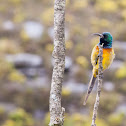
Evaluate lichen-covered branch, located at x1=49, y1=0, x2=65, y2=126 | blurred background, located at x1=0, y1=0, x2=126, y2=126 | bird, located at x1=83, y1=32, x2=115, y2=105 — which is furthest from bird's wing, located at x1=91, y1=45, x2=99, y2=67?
blurred background, located at x1=0, y1=0, x2=126, y2=126

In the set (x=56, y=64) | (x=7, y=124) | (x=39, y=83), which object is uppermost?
(x=39, y=83)

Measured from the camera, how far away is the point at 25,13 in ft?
44.2

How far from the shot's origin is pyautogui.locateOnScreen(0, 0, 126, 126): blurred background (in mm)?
9609

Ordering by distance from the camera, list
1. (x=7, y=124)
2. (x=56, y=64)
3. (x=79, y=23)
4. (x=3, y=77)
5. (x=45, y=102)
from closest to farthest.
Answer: (x=56, y=64) < (x=7, y=124) < (x=45, y=102) < (x=3, y=77) < (x=79, y=23)

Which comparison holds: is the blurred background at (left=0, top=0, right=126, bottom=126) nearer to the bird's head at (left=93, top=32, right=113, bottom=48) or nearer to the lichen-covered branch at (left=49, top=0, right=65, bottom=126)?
the lichen-covered branch at (left=49, top=0, right=65, bottom=126)

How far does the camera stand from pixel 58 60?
2.49 meters

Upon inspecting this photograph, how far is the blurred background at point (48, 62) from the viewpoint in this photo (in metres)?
9.61

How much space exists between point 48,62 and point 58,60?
8.60m

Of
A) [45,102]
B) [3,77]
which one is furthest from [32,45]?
[45,102]

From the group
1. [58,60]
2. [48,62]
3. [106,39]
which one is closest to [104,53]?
[106,39]

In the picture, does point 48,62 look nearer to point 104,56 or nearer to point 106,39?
point 104,56

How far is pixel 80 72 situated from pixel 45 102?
189 cm

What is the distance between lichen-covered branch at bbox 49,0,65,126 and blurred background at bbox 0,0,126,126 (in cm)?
660

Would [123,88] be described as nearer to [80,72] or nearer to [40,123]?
[80,72]
